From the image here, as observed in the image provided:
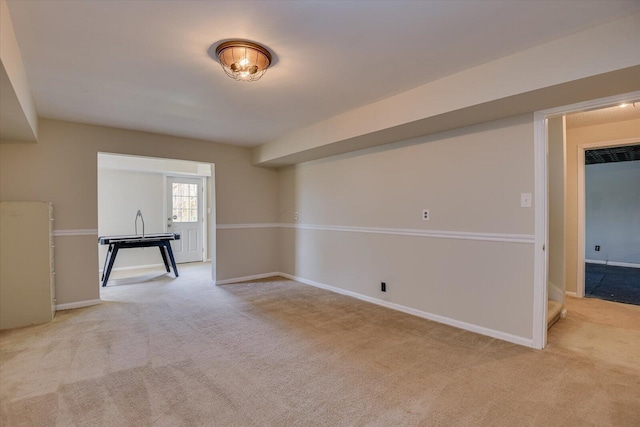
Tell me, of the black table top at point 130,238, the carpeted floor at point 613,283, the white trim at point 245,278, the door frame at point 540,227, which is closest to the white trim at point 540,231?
the door frame at point 540,227

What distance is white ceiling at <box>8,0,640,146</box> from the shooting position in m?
1.68

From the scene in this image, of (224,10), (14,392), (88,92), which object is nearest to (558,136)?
(224,10)

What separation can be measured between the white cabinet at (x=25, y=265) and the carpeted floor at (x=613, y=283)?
6485mm

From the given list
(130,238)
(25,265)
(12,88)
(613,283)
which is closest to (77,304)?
(25,265)

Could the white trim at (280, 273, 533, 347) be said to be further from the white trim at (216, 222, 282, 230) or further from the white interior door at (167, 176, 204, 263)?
the white interior door at (167, 176, 204, 263)

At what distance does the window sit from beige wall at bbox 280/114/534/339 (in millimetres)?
3718

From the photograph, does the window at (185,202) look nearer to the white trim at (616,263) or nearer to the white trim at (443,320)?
the white trim at (443,320)

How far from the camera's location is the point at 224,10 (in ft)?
5.59

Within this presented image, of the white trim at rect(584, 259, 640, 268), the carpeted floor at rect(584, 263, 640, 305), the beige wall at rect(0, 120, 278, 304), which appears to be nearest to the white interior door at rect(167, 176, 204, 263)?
the beige wall at rect(0, 120, 278, 304)

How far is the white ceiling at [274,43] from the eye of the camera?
168cm

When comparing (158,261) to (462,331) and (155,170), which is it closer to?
(155,170)

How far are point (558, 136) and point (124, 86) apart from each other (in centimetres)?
438

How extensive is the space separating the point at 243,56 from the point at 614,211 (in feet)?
26.6

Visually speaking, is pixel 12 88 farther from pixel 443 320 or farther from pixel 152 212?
pixel 152 212
